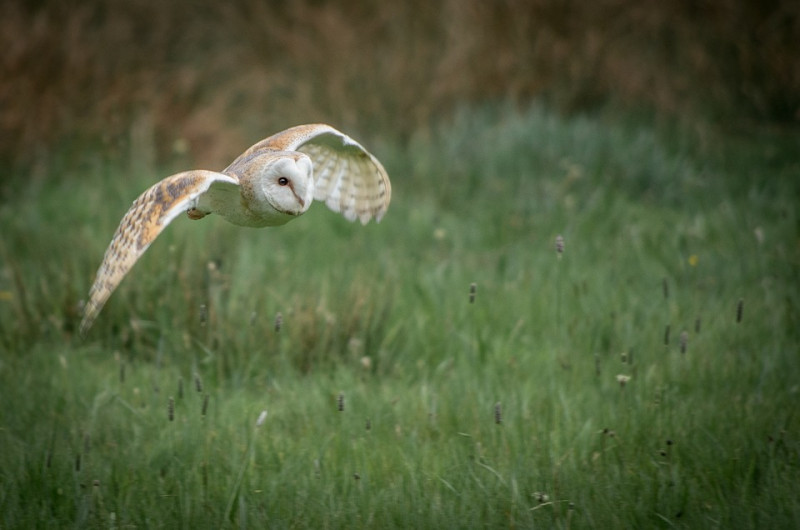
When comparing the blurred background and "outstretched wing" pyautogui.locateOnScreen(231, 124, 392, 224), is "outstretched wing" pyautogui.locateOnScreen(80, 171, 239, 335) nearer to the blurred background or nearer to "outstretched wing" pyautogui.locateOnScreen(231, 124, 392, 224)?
"outstretched wing" pyautogui.locateOnScreen(231, 124, 392, 224)

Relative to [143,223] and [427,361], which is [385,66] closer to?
[427,361]

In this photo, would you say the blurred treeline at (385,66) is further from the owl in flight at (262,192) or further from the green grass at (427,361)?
the owl in flight at (262,192)

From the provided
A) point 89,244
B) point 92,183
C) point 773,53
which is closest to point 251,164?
point 89,244

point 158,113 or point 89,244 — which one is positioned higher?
point 158,113

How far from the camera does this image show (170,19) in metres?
8.94

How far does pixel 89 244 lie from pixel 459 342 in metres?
2.19

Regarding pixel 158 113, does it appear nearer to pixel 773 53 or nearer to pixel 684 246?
pixel 684 246

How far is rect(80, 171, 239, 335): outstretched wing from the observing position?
2.64 m

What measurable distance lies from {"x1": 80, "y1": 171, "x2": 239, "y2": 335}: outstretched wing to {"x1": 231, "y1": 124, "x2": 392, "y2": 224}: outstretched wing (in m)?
0.86

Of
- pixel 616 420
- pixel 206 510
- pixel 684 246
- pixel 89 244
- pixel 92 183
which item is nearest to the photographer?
pixel 206 510

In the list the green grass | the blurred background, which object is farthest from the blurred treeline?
the green grass

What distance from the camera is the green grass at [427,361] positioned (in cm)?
312

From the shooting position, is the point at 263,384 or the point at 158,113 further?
the point at 158,113

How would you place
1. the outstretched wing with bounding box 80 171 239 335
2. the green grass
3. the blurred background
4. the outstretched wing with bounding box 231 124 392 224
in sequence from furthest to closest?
the blurred background
the outstretched wing with bounding box 231 124 392 224
the green grass
the outstretched wing with bounding box 80 171 239 335
